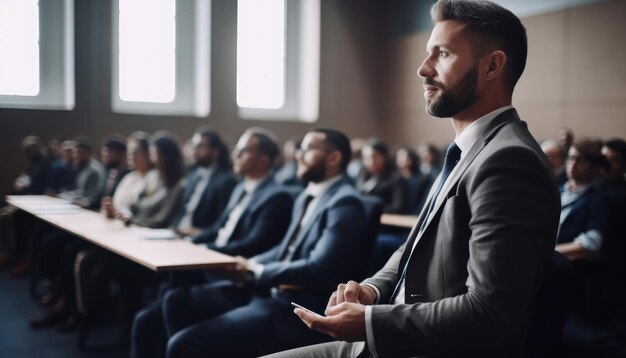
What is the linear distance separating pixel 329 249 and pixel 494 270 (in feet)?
4.47

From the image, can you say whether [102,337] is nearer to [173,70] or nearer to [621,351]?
[621,351]

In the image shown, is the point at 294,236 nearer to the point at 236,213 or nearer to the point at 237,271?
the point at 237,271

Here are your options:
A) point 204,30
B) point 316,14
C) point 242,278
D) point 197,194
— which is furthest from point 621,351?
point 316,14

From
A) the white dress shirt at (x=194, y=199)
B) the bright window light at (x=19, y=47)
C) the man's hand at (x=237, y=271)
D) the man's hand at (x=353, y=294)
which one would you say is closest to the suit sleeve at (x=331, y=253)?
the man's hand at (x=237, y=271)

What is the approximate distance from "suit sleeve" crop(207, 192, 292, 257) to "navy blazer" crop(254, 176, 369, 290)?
1.83ft

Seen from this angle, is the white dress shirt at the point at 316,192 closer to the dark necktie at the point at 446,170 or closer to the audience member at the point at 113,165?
the dark necktie at the point at 446,170

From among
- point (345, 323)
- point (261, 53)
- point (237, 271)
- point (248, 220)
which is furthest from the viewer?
point (261, 53)

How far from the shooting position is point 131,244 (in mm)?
2885

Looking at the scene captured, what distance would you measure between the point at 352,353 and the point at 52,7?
7921 millimetres

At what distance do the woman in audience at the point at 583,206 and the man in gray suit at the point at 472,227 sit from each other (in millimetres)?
2077

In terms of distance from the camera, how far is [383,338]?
1146 millimetres

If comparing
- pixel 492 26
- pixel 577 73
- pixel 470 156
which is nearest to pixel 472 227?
pixel 470 156

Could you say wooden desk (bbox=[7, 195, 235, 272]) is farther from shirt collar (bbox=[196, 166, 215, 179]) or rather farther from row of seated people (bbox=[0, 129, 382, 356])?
shirt collar (bbox=[196, 166, 215, 179])

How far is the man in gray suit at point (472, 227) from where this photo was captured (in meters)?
1.07
